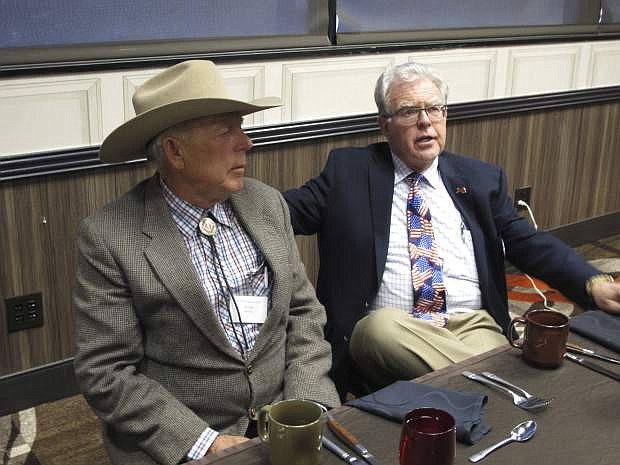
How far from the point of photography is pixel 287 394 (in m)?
1.77

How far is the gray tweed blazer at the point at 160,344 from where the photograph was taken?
1.61 metres

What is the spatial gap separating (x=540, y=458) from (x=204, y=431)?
675 mm

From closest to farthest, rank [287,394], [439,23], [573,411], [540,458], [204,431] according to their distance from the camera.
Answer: [540,458]
[573,411]
[204,431]
[287,394]
[439,23]

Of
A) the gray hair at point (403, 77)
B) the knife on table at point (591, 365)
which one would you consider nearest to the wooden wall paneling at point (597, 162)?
the gray hair at point (403, 77)

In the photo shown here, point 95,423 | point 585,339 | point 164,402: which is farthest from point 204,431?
point 95,423

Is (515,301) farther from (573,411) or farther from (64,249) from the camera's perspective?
(573,411)

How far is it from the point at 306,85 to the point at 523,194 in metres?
1.59

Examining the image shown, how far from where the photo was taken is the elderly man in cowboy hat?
5.28 ft

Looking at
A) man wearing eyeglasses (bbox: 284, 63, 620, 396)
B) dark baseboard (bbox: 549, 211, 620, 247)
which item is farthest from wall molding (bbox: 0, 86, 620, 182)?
man wearing eyeglasses (bbox: 284, 63, 620, 396)

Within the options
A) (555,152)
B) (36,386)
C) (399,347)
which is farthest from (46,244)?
(555,152)

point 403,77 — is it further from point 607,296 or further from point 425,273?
point 607,296

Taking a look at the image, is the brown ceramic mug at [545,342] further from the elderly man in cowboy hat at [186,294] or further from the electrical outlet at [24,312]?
the electrical outlet at [24,312]

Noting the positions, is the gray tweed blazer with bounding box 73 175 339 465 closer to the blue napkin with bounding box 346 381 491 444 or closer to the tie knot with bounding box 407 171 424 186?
the blue napkin with bounding box 346 381 491 444

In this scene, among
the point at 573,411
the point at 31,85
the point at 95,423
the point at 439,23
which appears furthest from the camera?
the point at 439,23
